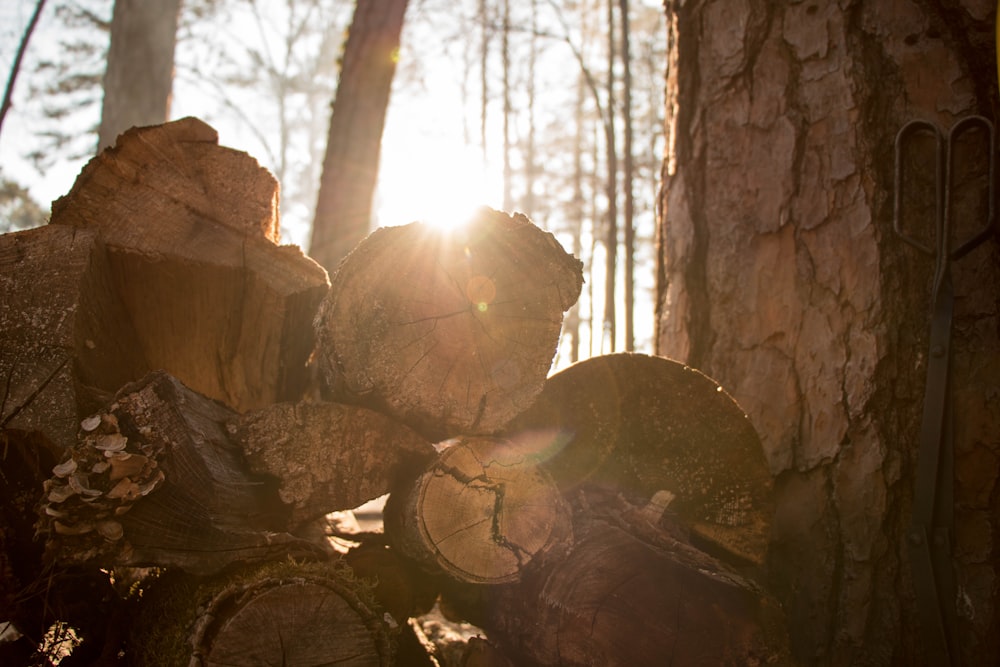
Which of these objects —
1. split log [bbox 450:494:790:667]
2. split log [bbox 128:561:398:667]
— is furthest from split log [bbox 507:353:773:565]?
split log [bbox 128:561:398:667]

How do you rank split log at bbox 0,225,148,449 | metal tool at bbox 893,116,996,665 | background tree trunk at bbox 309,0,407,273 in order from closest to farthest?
1. split log at bbox 0,225,148,449
2. metal tool at bbox 893,116,996,665
3. background tree trunk at bbox 309,0,407,273

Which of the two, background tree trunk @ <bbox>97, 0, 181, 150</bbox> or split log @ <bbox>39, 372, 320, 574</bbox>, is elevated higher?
background tree trunk @ <bbox>97, 0, 181, 150</bbox>

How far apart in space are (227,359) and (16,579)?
0.80 m

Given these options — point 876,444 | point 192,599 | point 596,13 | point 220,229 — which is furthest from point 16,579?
point 596,13

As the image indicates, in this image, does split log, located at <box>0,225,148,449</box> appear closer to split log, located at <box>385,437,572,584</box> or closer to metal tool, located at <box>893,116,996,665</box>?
split log, located at <box>385,437,572,584</box>

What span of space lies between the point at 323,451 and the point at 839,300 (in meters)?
1.61

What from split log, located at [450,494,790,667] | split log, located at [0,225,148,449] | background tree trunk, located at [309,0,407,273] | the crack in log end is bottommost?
split log, located at [450,494,790,667]

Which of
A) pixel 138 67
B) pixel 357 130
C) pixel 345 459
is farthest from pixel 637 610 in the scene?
pixel 138 67

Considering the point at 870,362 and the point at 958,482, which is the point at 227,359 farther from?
the point at 958,482

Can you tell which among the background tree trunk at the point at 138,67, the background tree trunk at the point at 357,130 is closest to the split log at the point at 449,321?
the background tree trunk at the point at 357,130

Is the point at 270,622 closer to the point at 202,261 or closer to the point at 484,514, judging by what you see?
the point at 484,514

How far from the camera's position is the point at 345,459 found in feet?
5.42

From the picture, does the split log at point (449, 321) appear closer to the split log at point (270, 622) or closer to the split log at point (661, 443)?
the split log at point (661, 443)

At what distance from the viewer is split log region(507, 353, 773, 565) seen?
1904 millimetres
